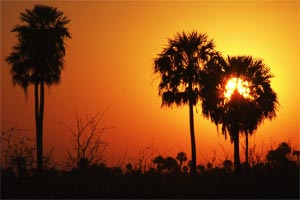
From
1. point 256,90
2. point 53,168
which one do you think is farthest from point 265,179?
point 256,90

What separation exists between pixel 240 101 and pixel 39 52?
482 inches

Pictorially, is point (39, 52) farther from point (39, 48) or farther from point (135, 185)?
point (135, 185)

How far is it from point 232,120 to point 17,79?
511 inches

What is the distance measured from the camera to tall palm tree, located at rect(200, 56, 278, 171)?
3150 cm

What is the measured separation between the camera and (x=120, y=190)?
368 inches

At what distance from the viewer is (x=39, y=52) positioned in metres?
30.3

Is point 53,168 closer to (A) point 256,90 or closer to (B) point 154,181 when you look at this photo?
(B) point 154,181

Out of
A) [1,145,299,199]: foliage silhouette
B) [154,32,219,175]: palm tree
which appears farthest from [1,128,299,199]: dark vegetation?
[154,32,219,175]: palm tree

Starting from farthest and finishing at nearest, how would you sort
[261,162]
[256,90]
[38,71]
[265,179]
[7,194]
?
[256,90], [38,71], [261,162], [265,179], [7,194]

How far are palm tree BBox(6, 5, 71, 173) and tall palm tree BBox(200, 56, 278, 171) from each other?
9.12 metres

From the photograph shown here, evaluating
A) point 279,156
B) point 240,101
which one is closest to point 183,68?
point 240,101

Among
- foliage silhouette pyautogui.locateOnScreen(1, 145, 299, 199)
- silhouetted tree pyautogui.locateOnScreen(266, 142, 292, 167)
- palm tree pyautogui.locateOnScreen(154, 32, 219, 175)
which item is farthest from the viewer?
palm tree pyautogui.locateOnScreen(154, 32, 219, 175)

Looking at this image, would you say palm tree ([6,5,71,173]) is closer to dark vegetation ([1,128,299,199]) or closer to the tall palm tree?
the tall palm tree

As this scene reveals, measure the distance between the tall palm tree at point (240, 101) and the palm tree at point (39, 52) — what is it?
9121 millimetres
